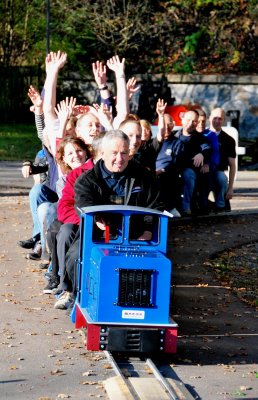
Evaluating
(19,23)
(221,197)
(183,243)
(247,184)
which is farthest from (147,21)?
(183,243)

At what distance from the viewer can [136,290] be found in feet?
30.9

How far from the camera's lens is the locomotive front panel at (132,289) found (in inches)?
369

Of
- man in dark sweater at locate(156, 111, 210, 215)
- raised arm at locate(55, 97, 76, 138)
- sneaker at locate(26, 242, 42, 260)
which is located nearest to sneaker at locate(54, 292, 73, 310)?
raised arm at locate(55, 97, 76, 138)

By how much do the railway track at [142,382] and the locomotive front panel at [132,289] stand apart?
0.34 meters


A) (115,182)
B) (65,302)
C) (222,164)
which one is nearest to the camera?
(115,182)

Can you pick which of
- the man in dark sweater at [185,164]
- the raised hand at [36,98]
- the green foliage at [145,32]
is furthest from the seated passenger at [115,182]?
the green foliage at [145,32]

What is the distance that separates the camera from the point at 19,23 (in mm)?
36188

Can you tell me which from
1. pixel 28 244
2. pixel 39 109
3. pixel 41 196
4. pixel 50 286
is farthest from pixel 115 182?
pixel 28 244

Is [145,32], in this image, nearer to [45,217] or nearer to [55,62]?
[55,62]

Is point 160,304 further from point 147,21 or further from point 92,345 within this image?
point 147,21

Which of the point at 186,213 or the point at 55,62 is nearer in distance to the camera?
the point at 55,62

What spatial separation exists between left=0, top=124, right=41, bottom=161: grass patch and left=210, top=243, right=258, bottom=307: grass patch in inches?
512

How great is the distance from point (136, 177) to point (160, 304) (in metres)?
1.54

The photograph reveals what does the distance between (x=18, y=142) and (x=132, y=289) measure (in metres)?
21.9
